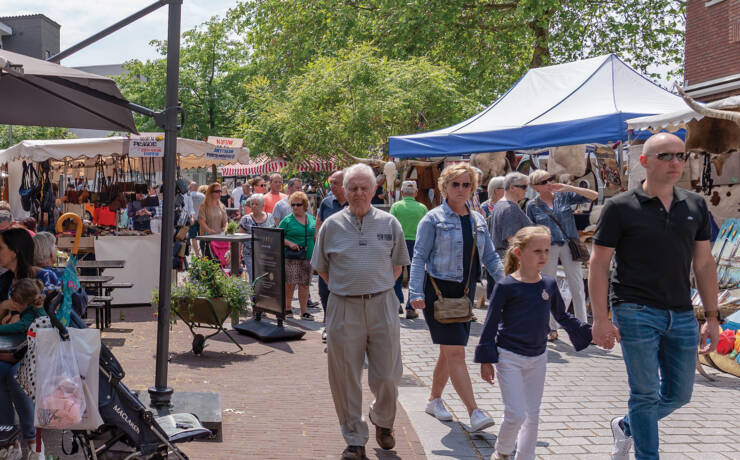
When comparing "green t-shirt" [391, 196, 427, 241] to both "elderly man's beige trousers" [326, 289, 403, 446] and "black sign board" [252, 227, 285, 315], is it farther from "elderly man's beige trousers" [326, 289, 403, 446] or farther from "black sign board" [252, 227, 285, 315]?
"elderly man's beige trousers" [326, 289, 403, 446]

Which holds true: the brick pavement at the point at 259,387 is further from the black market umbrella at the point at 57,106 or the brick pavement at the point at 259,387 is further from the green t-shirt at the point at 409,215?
the black market umbrella at the point at 57,106

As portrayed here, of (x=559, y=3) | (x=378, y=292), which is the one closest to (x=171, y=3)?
(x=378, y=292)

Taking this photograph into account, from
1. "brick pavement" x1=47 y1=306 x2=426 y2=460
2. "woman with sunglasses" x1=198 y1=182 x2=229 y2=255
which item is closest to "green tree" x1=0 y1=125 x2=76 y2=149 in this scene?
"woman with sunglasses" x1=198 y1=182 x2=229 y2=255

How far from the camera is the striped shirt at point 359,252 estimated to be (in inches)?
193

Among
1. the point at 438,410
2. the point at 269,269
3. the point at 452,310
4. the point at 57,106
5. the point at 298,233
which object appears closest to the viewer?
the point at 452,310

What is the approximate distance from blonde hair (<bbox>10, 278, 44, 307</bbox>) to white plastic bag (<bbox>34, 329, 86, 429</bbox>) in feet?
2.39

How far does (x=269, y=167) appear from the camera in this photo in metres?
39.6

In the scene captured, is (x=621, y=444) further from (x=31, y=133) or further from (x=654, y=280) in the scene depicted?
(x=31, y=133)

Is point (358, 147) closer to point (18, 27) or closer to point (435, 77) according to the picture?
point (435, 77)

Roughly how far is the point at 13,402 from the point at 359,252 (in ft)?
7.29

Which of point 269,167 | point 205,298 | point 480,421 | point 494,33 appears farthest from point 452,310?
point 269,167

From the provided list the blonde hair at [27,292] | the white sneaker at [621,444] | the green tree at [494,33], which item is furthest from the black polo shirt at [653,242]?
the green tree at [494,33]

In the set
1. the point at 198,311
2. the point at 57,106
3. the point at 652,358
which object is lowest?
the point at 198,311

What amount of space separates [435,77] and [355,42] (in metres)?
8.49
